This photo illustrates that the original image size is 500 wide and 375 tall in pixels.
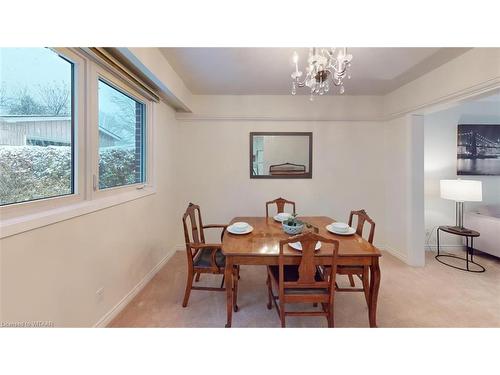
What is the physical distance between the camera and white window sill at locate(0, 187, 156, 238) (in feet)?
3.43

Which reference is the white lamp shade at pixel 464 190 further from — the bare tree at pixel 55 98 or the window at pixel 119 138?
the bare tree at pixel 55 98

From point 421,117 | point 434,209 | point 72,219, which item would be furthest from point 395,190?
point 72,219

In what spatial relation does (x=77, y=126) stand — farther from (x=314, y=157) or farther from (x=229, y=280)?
(x=314, y=157)

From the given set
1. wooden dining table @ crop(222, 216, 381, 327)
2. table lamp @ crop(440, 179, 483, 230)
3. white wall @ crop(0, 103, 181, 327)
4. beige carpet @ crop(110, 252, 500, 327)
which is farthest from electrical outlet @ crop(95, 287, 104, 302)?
table lamp @ crop(440, 179, 483, 230)

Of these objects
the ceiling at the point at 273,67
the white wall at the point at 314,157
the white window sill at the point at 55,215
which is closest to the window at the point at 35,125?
the white window sill at the point at 55,215

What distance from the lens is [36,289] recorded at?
45.9 inches

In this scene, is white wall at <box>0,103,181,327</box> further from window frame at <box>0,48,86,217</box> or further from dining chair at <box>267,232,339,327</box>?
dining chair at <box>267,232,339,327</box>

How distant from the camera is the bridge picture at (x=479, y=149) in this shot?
336cm

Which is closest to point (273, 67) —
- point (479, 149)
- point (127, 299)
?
point (127, 299)

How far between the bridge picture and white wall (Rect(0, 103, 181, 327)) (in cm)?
472
